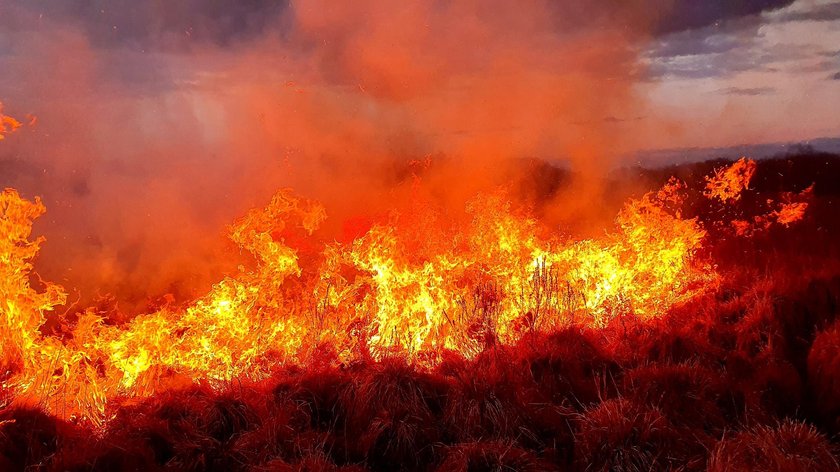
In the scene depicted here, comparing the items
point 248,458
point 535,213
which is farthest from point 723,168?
point 248,458

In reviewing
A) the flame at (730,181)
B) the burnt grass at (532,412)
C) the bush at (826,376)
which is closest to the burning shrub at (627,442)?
the burnt grass at (532,412)

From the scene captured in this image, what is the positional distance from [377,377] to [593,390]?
7.24 ft

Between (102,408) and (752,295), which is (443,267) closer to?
(752,295)

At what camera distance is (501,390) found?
5848mm

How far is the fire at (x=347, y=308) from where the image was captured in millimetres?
7156

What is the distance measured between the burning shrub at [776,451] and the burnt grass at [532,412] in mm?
15

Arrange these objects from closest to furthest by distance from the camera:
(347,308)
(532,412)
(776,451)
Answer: (776,451) → (532,412) → (347,308)

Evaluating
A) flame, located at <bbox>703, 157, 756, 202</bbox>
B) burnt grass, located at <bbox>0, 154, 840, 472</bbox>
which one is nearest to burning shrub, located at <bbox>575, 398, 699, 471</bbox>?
burnt grass, located at <bbox>0, 154, 840, 472</bbox>

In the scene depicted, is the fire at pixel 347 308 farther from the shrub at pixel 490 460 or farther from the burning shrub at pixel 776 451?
the burning shrub at pixel 776 451

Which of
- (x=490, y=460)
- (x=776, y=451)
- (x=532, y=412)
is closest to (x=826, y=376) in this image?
(x=776, y=451)

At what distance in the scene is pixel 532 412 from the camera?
5.59 meters

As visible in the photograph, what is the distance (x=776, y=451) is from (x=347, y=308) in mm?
6038

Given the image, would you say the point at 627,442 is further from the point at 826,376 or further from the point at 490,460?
the point at 826,376

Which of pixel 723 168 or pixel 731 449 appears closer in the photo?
pixel 731 449
